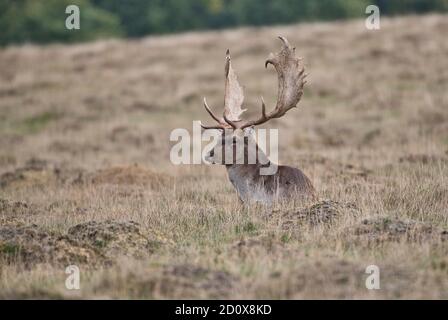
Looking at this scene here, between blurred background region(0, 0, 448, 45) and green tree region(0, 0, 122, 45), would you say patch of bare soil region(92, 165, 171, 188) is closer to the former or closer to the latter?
green tree region(0, 0, 122, 45)

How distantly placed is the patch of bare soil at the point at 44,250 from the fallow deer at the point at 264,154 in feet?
9.70

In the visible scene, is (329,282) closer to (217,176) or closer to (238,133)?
(238,133)

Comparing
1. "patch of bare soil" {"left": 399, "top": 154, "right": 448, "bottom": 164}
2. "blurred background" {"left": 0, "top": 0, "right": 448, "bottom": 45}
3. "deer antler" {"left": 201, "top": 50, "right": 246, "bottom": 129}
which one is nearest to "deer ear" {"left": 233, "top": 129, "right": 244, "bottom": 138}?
"deer antler" {"left": 201, "top": 50, "right": 246, "bottom": 129}

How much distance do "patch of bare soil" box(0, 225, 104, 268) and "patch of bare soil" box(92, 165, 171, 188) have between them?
4656 millimetres

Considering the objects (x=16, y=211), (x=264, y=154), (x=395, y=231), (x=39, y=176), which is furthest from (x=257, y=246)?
(x=39, y=176)

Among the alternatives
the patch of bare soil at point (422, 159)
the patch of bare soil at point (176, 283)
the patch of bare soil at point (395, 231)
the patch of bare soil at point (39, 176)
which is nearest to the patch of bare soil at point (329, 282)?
the patch of bare soil at point (176, 283)

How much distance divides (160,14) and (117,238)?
54327 mm

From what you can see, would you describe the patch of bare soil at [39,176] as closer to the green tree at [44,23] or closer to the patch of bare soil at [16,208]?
the patch of bare soil at [16,208]

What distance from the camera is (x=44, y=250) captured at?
8008 mm

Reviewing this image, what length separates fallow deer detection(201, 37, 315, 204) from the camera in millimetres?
10305
